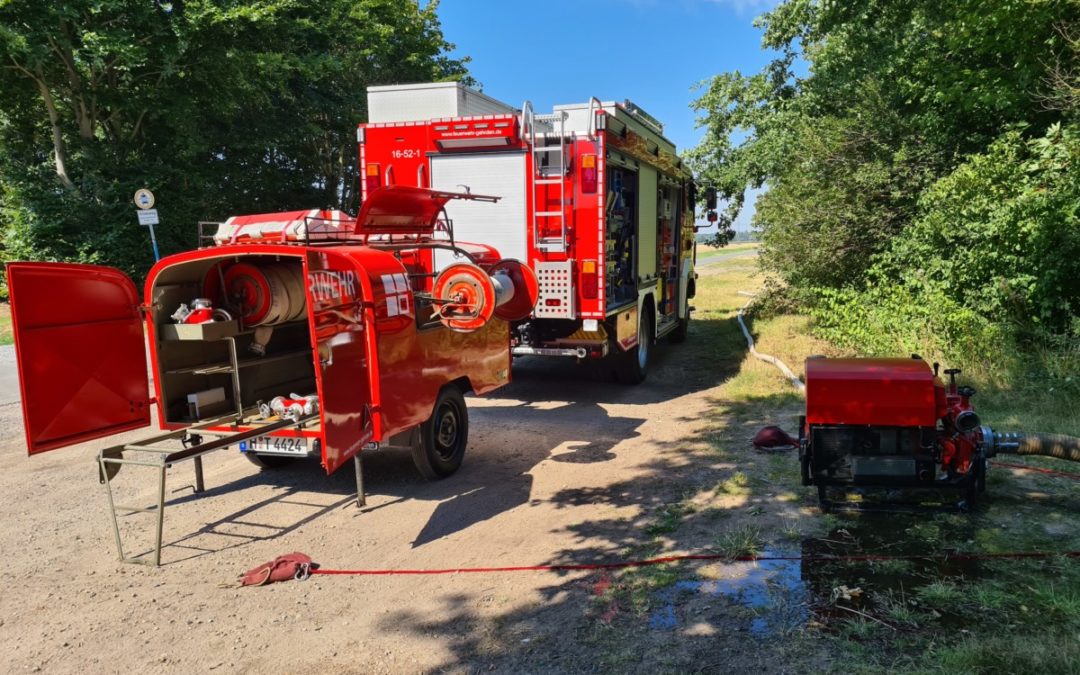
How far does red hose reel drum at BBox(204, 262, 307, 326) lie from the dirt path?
57.5 inches

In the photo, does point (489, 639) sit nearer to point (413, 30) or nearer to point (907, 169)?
point (907, 169)

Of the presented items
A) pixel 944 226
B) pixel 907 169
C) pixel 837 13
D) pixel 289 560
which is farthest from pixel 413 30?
pixel 289 560

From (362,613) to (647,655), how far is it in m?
1.59

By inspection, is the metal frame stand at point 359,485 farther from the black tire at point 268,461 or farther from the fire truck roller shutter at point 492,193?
the fire truck roller shutter at point 492,193

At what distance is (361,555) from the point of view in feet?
15.4

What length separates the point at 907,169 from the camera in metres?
11.4

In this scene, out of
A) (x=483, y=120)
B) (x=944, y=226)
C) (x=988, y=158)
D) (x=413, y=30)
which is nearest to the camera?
(x=483, y=120)

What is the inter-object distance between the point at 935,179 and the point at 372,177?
8.54m

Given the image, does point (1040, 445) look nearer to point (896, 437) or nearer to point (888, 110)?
point (896, 437)

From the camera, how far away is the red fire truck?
817 centimetres

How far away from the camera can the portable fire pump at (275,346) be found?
4598 millimetres

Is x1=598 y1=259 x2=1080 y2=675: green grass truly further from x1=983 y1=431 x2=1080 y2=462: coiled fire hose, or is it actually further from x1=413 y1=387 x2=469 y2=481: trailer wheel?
x1=413 y1=387 x2=469 y2=481: trailer wheel

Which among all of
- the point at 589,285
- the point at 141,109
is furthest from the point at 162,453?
the point at 141,109

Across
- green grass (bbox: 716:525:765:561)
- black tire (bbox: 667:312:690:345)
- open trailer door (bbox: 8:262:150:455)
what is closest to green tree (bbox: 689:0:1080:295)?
black tire (bbox: 667:312:690:345)
